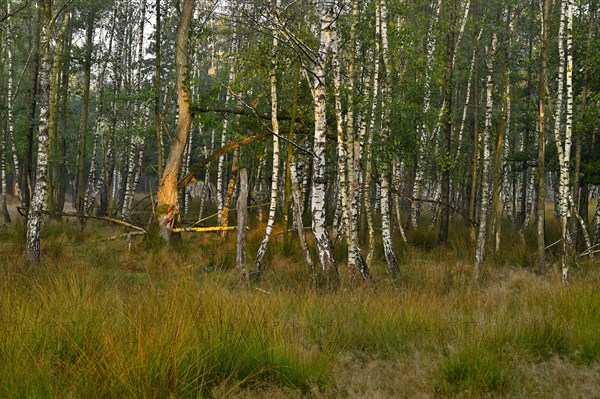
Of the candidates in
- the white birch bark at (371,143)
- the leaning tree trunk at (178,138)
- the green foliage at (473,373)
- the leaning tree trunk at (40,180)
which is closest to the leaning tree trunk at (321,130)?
the white birch bark at (371,143)

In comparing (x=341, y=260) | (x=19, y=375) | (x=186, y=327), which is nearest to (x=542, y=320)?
(x=186, y=327)

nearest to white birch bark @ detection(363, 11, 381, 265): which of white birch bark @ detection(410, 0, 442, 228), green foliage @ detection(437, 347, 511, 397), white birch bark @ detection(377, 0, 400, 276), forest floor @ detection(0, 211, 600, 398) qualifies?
white birch bark @ detection(377, 0, 400, 276)

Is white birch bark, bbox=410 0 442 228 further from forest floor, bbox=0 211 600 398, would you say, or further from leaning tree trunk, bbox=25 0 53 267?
leaning tree trunk, bbox=25 0 53 267

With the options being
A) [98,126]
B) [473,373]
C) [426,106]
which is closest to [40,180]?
[473,373]

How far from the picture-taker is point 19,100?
30.8 m

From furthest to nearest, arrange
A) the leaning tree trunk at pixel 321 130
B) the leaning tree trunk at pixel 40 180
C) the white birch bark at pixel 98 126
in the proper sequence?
the white birch bark at pixel 98 126 < the leaning tree trunk at pixel 40 180 < the leaning tree trunk at pixel 321 130

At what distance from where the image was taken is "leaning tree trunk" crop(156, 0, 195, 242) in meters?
13.1

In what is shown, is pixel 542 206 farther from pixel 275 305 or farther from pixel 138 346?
pixel 138 346

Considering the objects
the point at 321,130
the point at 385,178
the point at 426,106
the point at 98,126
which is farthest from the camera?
the point at 98,126

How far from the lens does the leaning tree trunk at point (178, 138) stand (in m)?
13.1

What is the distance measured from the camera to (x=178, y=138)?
13.3 m

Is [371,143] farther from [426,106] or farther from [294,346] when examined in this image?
[294,346]

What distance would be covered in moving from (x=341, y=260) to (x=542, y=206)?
4.45m

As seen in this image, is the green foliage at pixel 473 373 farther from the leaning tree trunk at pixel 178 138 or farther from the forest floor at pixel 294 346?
the leaning tree trunk at pixel 178 138
